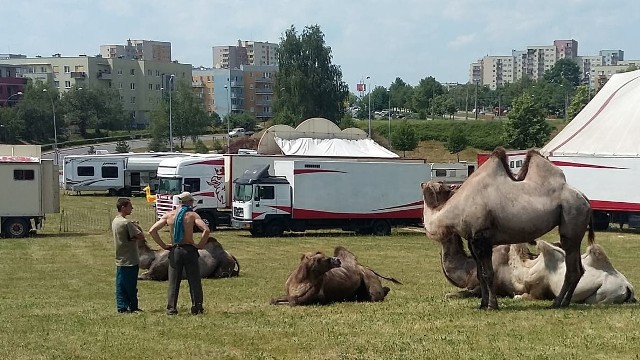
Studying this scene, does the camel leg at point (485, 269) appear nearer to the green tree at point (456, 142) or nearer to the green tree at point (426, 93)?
the green tree at point (456, 142)

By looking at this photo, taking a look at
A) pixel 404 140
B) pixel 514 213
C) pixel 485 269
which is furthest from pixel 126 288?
pixel 404 140

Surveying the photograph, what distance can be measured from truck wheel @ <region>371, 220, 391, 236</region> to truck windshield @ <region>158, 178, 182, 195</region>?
9.03m

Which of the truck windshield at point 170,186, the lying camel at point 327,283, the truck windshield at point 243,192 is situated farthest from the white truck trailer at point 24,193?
the lying camel at point 327,283

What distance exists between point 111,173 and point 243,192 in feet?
113

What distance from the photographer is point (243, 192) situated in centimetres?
3947

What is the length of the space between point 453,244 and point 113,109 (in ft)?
400

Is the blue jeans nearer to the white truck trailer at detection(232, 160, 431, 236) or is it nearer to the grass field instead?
the grass field

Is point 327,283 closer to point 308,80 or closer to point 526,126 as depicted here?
point 526,126

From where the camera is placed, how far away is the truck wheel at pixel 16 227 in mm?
38219

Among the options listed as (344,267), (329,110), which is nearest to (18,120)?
(329,110)

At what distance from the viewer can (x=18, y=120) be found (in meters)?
116

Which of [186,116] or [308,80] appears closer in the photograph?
[308,80]

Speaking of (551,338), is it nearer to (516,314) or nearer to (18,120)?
(516,314)

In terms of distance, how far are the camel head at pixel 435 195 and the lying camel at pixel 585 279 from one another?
5.63ft
